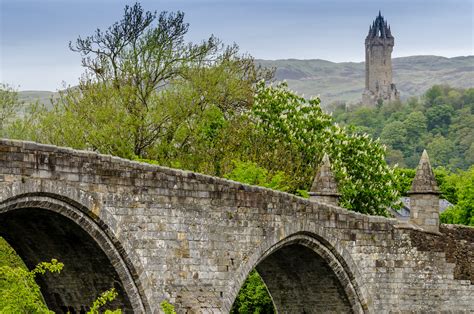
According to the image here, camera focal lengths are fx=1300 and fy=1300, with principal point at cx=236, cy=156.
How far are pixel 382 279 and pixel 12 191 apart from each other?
12.0 m

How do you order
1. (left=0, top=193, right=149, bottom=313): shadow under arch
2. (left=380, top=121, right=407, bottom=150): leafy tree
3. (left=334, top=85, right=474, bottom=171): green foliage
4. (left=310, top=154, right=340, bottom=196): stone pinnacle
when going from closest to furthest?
1. (left=0, top=193, right=149, bottom=313): shadow under arch
2. (left=310, top=154, right=340, bottom=196): stone pinnacle
3. (left=334, top=85, right=474, bottom=171): green foliage
4. (left=380, top=121, right=407, bottom=150): leafy tree

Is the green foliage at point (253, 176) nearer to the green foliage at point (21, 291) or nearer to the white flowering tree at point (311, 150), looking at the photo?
the white flowering tree at point (311, 150)

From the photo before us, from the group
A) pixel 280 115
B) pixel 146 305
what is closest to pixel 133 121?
pixel 280 115

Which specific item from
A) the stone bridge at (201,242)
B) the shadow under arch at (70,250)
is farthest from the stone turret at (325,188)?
the shadow under arch at (70,250)

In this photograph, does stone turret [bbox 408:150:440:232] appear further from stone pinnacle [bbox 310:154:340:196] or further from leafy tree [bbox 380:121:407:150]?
leafy tree [bbox 380:121:407:150]

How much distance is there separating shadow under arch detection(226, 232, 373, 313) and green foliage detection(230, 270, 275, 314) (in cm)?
402

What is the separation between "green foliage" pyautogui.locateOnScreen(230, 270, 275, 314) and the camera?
39.1 metres

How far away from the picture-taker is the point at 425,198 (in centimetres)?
3356

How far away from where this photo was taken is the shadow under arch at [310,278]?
31.6 meters

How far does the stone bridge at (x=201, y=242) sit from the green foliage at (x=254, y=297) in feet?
14.4

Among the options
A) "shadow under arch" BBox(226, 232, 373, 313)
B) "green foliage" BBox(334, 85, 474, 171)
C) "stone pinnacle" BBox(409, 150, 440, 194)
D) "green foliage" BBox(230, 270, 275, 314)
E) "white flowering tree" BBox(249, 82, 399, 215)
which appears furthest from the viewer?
"green foliage" BBox(334, 85, 474, 171)

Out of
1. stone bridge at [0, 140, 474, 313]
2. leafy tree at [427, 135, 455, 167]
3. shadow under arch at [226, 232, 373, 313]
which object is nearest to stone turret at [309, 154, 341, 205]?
stone bridge at [0, 140, 474, 313]

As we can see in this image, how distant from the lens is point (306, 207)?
101 feet

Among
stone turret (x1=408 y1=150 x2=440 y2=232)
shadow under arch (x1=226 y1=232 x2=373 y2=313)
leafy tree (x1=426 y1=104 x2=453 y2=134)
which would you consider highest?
leafy tree (x1=426 y1=104 x2=453 y2=134)
